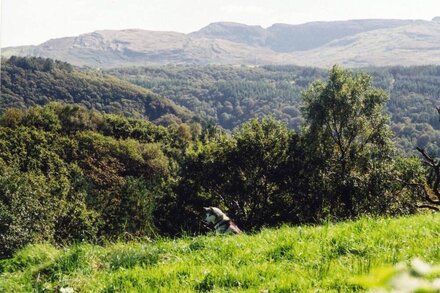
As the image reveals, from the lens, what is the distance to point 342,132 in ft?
160

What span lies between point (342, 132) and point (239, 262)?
42.7 m

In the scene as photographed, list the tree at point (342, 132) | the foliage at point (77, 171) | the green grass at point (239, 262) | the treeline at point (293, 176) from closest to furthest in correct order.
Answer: the green grass at point (239, 262) < the treeline at point (293, 176) < the tree at point (342, 132) < the foliage at point (77, 171)

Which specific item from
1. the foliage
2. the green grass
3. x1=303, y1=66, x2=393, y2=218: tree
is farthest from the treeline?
the green grass

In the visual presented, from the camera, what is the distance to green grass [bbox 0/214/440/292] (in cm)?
687

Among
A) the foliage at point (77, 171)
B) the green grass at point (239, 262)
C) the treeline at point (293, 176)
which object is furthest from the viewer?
the foliage at point (77, 171)

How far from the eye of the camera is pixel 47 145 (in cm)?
9731

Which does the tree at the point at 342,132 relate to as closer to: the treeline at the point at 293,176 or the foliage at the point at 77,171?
the treeline at the point at 293,176

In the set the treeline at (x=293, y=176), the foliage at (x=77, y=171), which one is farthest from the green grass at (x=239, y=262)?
the foliage at (x=77, y=171)

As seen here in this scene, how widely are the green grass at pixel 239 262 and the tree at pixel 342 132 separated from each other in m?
37.0

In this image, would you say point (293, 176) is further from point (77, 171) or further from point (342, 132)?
point (77, 171)

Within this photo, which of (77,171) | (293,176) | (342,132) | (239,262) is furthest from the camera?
(77,171)

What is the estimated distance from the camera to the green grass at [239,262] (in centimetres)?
687

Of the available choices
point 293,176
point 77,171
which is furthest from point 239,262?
point 77,171

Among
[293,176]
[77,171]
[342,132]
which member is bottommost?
[77,171]
